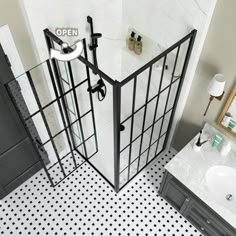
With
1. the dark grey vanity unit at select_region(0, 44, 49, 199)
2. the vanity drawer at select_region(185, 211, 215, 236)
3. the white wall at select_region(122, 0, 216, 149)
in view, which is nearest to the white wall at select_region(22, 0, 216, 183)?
the white wall at select_region(122, 0, 216, 149)

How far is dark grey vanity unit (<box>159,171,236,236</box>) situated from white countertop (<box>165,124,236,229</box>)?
0.06 metres

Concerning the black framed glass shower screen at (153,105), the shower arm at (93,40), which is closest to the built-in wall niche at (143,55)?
the black framed glass shower screen at (153,105)

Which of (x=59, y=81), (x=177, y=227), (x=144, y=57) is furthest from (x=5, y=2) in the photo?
(x=177, y=227)

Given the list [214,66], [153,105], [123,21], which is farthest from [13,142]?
[214,66]

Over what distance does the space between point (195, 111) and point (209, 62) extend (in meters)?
0.60

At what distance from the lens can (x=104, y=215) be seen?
2951mm

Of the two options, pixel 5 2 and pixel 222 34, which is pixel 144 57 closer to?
pixel 222 34

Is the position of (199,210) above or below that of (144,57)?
below

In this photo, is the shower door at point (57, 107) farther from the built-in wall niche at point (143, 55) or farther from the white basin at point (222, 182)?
the white basin at point (222, 182)

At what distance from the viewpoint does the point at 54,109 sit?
275cm

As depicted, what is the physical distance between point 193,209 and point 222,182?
0.37 metres

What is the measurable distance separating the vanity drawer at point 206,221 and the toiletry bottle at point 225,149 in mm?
531

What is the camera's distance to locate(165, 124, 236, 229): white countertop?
246 centimetres

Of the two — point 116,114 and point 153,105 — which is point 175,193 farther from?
point 116,114
